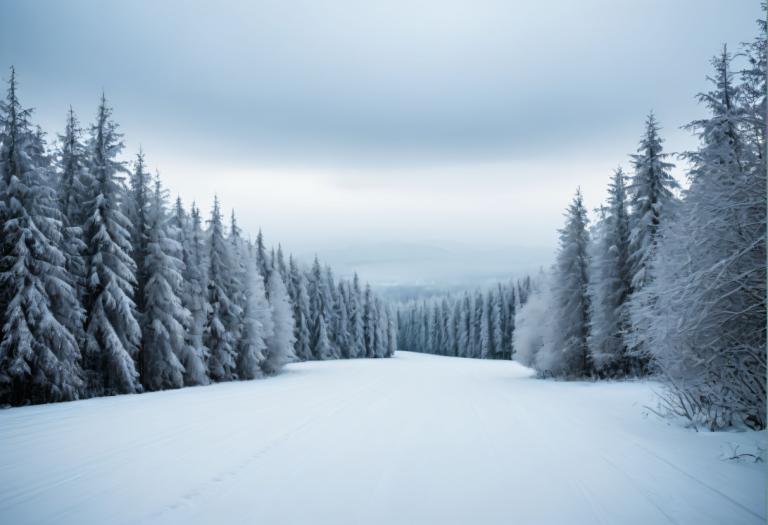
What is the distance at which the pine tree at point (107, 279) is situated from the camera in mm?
17109

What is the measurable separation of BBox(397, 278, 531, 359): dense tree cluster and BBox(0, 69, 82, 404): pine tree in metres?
59.0

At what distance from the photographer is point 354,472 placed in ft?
20.0

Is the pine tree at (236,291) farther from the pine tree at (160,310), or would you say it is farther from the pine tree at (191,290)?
the pine tree at (160,310)

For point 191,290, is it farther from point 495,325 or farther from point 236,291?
point 495,325

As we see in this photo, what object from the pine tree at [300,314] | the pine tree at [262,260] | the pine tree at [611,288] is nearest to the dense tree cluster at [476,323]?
the pine tree at [300,314]

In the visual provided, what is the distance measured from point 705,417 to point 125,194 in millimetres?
22984

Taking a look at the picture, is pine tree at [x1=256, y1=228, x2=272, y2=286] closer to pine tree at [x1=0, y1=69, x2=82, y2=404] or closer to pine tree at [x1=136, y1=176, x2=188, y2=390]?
pine tree at [x1=136, y1=176, x2=188, y2=390]

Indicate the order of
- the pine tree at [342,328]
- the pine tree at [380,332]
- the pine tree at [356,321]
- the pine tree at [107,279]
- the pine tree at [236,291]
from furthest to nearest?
1. the pine tree at [380,332]
2. the pine tree at [356,321]
3. the pine tree at [342,328]
4. the pine tree at [236,291]
5. the pine tree at [107,279]

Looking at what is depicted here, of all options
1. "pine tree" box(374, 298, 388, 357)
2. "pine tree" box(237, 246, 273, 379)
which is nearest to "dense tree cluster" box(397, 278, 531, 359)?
"pine tree" box(374, 298, 388, 357)

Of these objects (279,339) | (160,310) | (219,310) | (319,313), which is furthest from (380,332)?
(160,310)

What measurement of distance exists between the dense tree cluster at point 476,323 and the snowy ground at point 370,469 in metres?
59.0

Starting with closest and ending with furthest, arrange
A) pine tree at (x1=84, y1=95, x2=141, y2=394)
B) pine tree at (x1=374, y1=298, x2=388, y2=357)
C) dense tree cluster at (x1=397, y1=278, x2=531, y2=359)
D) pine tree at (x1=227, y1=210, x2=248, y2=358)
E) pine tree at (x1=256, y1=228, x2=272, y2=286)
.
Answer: pine tree at (x1=84, y1=95, x2=141, y2=394), pine tree at (x1=227, y1=210, x2=248, y2=358), pine tree at (x1=256, y1=228, x2=272, y2=286), pine tree at (x1=374, y1=298, x2=388, y2=357), dense tree cluster at (x1=397, y1=278, x2=531, y2=359)

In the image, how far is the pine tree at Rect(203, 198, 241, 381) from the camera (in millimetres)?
25984

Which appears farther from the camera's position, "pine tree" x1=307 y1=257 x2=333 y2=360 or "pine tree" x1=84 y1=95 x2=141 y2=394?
"pine tree" x1=307 y1=257 x2=333 y2=360
